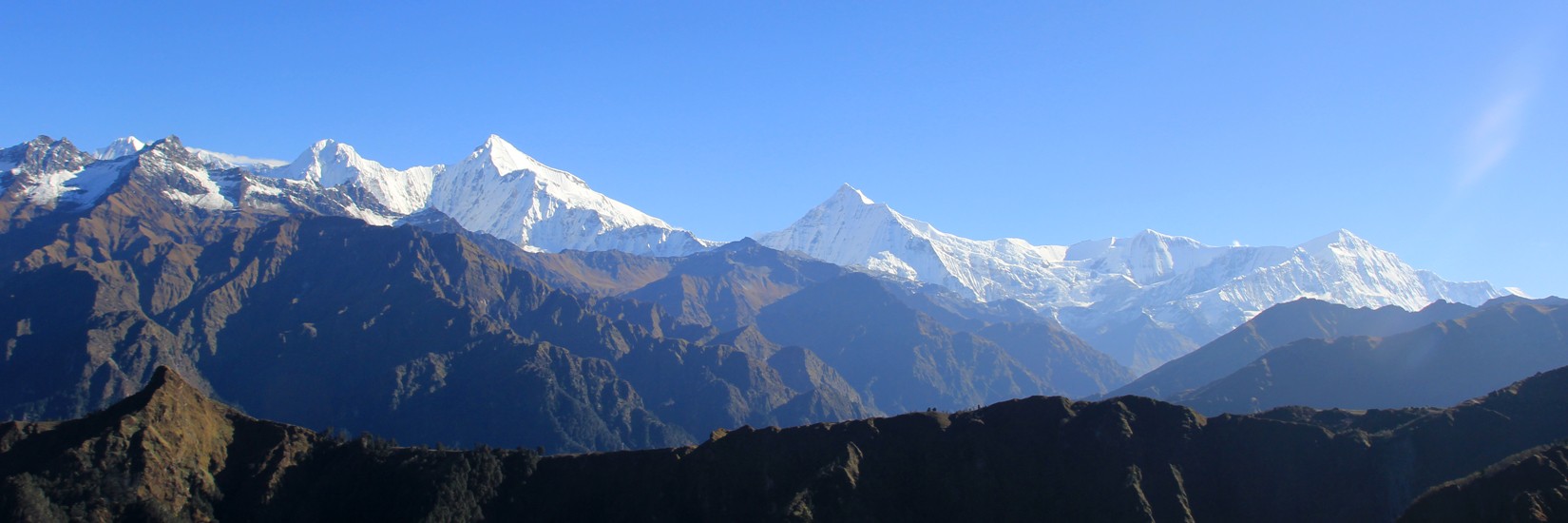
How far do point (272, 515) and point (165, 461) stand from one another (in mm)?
18363

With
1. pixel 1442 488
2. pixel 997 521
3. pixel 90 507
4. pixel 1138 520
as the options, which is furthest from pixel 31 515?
pixel 1442 488

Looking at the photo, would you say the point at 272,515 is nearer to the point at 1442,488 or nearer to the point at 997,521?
the point at 997,521

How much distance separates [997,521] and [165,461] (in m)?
130

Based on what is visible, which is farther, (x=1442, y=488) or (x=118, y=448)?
(x=118, y=448)

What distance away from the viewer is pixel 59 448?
19575 centimetres

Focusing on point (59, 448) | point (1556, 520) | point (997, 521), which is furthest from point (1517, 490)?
point (59, 448)

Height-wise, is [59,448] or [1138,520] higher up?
[59,448]

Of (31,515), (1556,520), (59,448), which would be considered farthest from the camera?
(59,448)

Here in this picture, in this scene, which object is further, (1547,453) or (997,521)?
(997,521)

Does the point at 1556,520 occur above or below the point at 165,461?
below

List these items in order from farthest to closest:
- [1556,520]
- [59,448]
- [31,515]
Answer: [59,448] < [31,515] < [1556,520]

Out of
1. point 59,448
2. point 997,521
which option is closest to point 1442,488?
point 997,521

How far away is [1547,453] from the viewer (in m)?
181

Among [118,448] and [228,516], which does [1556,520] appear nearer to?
[228,516]
